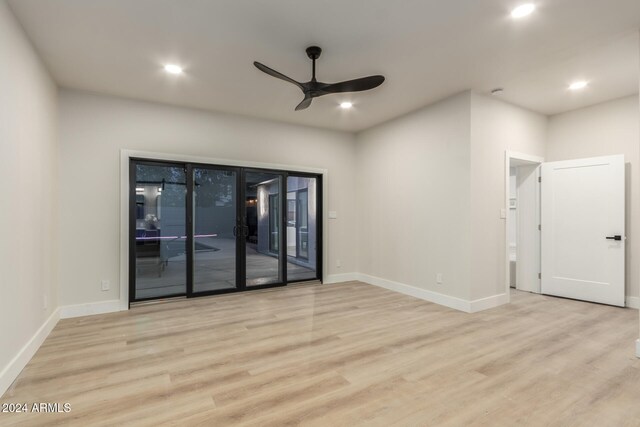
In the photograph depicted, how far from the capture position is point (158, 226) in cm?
455

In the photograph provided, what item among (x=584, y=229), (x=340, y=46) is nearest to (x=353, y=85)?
(x=340, y=46)

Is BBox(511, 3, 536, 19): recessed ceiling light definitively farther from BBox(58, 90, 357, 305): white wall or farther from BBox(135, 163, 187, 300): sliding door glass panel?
BBox(135, 163, 187, 300): sliding door glass panel

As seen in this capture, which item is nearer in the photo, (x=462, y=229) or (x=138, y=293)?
(x=462, y=229)

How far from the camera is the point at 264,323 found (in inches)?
141

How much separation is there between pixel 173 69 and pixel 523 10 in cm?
333

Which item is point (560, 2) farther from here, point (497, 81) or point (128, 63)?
point (128, 63)

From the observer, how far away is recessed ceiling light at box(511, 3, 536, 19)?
94.4 inches

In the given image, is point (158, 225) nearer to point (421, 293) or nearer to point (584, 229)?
point (421, 293)

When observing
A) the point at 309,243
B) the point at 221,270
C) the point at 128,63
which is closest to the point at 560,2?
the point at 128,63

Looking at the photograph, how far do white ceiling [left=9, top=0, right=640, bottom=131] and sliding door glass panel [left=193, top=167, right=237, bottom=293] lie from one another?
1.17 m

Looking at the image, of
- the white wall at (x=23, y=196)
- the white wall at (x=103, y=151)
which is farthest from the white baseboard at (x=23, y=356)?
the white wall at (x=103, y=151)

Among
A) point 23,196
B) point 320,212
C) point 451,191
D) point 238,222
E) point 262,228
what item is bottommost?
point 262,228

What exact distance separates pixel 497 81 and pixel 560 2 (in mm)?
1418

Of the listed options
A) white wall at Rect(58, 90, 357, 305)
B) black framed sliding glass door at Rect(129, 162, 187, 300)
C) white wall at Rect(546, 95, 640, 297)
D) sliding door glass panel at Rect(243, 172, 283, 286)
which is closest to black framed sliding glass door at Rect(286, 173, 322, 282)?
sliding door glass panel at Rect(243, 172, 283, 286)
